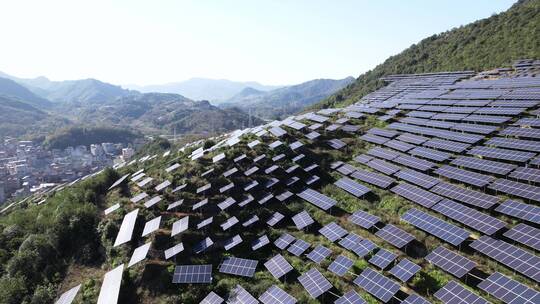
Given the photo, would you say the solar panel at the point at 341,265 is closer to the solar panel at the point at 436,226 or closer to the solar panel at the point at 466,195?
the solar panel at the point at 436,226

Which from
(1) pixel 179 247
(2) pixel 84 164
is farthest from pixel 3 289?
(2) pixel 84 164

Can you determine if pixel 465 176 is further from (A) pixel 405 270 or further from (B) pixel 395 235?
(A) pixel 405 270

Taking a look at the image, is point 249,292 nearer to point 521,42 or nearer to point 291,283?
point 291,283

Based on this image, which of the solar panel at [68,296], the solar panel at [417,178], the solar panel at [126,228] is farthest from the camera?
the solar panel at [126,228]

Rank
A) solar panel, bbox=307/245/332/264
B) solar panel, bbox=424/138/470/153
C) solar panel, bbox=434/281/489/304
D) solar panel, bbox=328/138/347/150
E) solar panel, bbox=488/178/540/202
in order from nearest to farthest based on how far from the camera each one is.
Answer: solar panel, bbox=434/281/489/304
solar panel, bbox=488/178/540/202
solar panel, bbox=307/245/332/264
solar panel, bbox=424/138/470/153
solar panel, bbox=328/138/347/150

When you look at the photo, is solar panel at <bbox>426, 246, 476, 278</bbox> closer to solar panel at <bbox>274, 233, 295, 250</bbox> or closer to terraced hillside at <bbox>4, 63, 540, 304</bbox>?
terraced hillside at <bbox>4, 63, 540, 304</bbox>


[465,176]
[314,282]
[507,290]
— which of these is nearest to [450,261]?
[507,290]

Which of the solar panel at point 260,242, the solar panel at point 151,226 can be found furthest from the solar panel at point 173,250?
the solar panel at point 260,242

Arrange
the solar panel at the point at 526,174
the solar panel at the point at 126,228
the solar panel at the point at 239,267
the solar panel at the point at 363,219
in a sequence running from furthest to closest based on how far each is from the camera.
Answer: the solar panel at the point at 126,228
the solar panel at the point at 363,219
the solar panel at the point at 526,174
the solar panel at the point at 239,267

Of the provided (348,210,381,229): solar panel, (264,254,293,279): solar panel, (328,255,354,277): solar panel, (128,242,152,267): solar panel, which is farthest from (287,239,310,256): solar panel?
(128,242,152,267): solar panel
